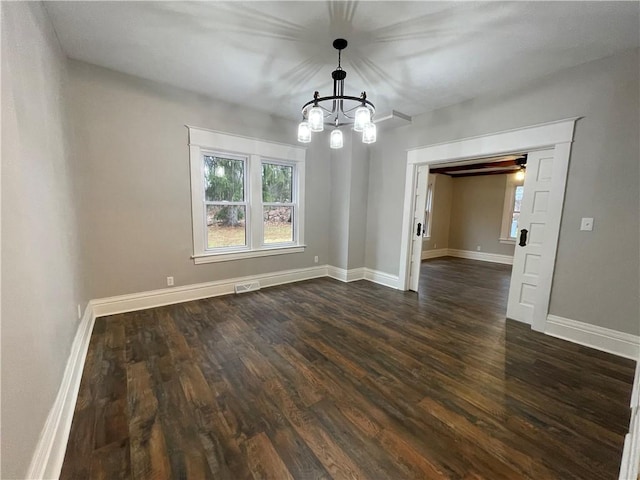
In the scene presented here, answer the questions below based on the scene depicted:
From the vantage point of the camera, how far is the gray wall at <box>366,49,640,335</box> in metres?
2.36

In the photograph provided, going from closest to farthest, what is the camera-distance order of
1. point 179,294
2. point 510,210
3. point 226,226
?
point 179,294 < point 226,226 < point 510,210

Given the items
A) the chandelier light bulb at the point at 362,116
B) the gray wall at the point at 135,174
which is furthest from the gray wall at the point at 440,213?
the chandelier light bulb at the point at 362,116

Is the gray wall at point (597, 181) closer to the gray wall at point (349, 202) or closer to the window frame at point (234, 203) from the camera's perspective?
the gray wall at point (349, 202)

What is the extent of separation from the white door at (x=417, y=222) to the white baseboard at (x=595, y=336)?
174 cm

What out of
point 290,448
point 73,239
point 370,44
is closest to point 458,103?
point 370,44

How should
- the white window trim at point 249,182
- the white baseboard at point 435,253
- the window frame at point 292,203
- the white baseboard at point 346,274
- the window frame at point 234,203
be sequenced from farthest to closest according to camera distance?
the white baseboard at point 435,253, the white baseboard at point 346,274, the window frame at point 292,203, the window frame at point 234,203, the white window trim at point 249,182

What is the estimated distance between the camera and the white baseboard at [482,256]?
22.0 ft

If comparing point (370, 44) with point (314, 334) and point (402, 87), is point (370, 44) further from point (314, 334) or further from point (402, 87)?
point (314, 334)

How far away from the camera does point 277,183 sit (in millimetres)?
4395

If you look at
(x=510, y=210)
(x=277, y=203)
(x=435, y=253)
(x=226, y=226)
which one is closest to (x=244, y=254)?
(x=226, y=226)

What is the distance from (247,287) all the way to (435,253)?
18.6 feet

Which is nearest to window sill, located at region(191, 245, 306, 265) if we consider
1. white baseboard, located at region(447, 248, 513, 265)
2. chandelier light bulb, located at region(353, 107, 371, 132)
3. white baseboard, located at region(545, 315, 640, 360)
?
chandelier light bulb, located at region(353, 107, 371, 132)

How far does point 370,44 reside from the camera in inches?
90.3

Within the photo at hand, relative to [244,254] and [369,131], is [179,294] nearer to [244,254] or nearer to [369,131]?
[244,254]
